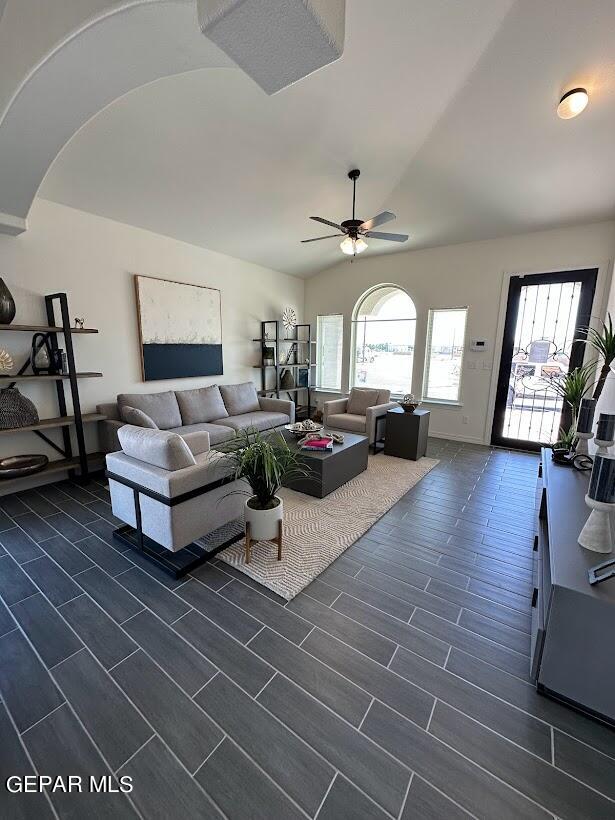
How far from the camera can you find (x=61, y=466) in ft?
10.5

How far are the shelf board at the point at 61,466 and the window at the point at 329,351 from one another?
4.13 meters

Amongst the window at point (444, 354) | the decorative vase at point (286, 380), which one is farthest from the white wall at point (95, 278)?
the window at point (444, 354)

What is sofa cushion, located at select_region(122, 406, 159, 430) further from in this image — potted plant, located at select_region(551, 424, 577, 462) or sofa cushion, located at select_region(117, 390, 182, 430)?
potted plant, located at select_region(551, 424, 577, 462)

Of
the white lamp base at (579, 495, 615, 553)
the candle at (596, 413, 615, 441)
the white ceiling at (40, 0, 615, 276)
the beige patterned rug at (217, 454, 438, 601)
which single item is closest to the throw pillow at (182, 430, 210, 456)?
the beige patterned rug at (217, 454, 438, 601)

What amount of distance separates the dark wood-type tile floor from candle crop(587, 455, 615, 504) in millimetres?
820

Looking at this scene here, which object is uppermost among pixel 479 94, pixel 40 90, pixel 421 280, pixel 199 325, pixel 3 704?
pixel 479 94

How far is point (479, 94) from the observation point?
102 inches

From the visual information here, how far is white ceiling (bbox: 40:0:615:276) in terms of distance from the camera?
2146 mm

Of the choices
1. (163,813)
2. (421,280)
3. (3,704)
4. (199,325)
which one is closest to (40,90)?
(199,325)

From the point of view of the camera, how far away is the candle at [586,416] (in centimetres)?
254

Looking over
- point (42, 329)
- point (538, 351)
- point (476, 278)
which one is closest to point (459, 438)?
point (538, 351)

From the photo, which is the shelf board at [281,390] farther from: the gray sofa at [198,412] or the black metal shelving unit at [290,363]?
the gray sofa at [198,412]

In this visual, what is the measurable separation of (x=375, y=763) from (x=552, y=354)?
487cm

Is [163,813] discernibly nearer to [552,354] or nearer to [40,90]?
[40,90]
